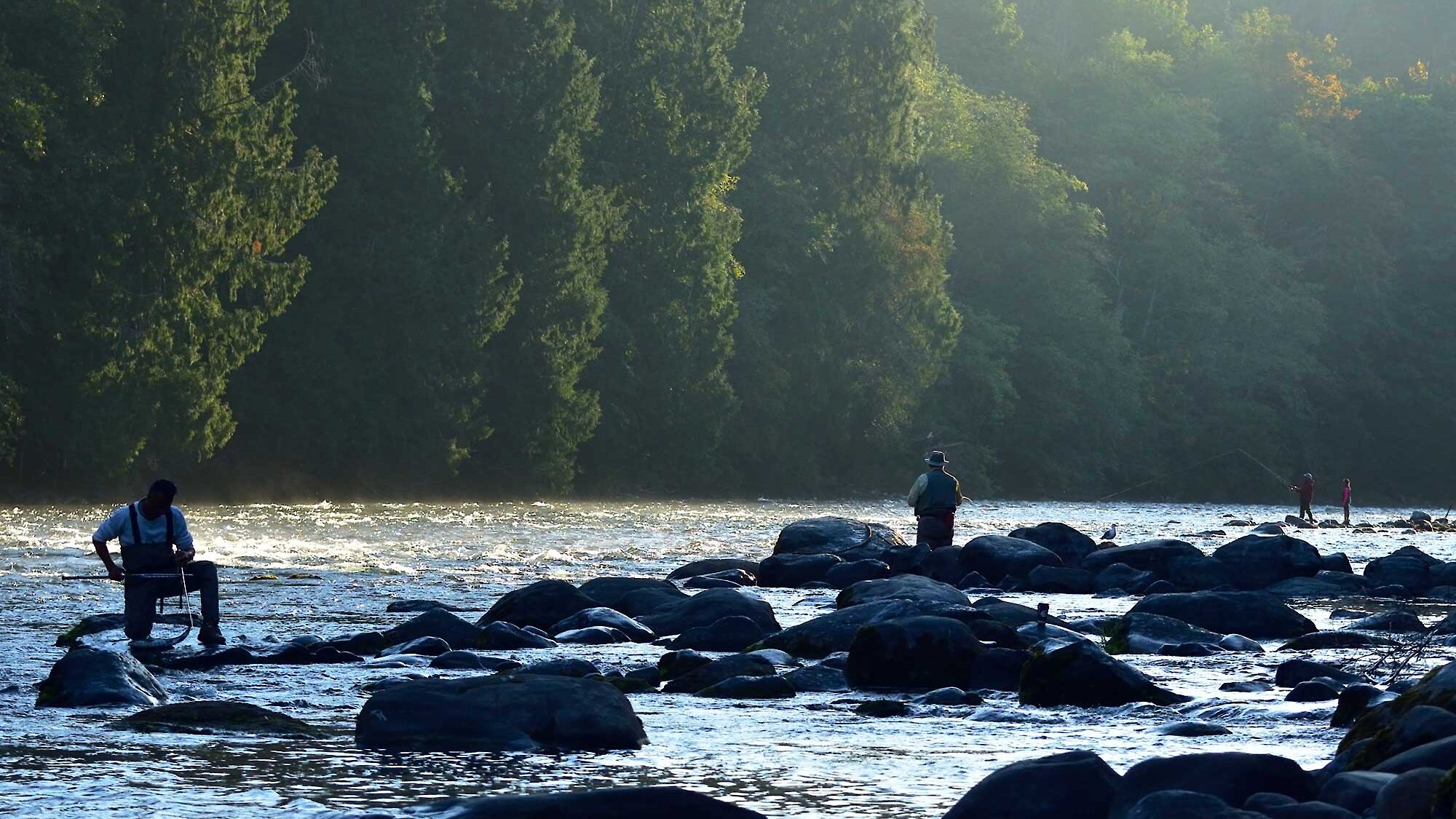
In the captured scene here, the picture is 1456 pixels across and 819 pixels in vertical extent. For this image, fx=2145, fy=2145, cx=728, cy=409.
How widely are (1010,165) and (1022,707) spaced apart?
2067 inches

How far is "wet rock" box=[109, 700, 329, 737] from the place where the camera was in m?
9.91

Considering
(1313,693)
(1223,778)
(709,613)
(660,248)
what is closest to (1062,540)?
(709,613)

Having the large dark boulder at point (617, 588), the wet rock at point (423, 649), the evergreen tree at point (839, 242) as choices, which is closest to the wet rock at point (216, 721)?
the wet rock at point (423, 649)

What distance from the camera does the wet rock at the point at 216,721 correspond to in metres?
9.91

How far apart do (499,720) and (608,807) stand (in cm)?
245

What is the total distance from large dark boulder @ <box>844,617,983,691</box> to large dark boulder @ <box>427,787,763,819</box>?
15.0ft

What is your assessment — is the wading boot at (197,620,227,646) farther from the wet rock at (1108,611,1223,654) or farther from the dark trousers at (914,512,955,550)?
the dark trousers at (914,512,955,550)

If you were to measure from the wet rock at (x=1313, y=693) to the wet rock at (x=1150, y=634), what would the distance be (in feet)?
8.72

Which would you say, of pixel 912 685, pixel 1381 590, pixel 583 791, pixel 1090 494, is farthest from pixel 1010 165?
pixel 583 791

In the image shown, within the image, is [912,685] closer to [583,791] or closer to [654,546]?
[583,791]

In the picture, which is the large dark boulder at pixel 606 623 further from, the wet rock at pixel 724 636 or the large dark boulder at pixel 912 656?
the large dark boulder at pixel 912 656

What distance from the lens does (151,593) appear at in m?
13.1

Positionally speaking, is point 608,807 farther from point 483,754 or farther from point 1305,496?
point 1305,496

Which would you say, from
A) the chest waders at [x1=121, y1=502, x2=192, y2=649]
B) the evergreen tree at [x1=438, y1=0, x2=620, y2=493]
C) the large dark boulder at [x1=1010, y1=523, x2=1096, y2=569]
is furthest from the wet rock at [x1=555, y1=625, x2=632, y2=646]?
the evergreen tree at [x1=438, y1=0, x2=620, y2=493]
